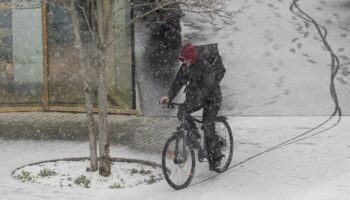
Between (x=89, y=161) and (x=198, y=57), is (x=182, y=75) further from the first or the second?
(x=89, y=161)

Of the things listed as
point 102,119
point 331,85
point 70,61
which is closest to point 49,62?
point 70,61

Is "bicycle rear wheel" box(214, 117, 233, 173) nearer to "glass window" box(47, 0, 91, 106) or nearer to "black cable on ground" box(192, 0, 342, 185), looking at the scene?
"black cable on ground" box(192, 0, 342, 185)

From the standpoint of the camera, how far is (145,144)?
406 inches

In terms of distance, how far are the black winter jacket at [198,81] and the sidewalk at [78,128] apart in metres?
2.05

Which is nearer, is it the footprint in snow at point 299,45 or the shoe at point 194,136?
the shoe at point 194,136

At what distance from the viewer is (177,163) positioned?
780 centimetres

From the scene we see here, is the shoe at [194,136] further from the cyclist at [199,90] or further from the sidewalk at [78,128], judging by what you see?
the sidewalk at [78,128]

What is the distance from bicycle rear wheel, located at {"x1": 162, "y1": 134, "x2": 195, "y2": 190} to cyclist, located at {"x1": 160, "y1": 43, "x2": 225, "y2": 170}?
0.77ft

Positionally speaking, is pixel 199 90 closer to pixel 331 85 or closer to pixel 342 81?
pixel 331 85

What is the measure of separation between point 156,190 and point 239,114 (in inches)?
164

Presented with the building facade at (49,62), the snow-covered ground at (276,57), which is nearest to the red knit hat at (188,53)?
the snow-covered ground at (276,57)

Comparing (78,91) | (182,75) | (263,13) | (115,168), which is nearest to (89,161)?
(115,168)

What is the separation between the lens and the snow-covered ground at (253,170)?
762cm

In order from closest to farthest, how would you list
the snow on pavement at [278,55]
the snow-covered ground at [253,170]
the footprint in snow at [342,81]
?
the snow-covered ground at [253,170]
the snow on pavement at [278,55]
the footprint in snow at [342,81]
